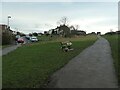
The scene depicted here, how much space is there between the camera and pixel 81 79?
13875 millimetres

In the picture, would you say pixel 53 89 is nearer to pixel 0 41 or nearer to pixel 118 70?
pixel 118 70

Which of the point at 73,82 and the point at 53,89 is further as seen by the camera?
the point at 73,82

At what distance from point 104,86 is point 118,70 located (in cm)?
451

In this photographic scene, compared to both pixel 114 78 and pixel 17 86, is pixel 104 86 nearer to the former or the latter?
pixel 114 78

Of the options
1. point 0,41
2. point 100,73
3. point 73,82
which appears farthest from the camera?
point 0,41

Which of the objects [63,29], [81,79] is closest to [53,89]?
[81,79]

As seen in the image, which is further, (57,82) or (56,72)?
(56,72)

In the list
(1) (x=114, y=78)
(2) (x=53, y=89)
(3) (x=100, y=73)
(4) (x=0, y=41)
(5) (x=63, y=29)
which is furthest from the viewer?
(5) (x=63, y=29)

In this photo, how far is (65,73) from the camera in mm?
15984

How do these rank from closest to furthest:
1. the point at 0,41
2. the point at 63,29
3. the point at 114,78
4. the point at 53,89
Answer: the point at 53,89 < the point at 114,78 < the point at 0,41 < the point at 63,29

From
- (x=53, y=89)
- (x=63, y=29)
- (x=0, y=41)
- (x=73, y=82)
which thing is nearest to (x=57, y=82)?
(x=73, y=82)

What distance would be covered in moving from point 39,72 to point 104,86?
4.94 metres

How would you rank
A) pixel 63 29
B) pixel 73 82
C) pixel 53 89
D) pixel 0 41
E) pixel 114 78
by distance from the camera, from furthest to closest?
pixel 63 29 → pixel 0 41 → pixel 114 78 → pixel 73 82 → pixel 53 89

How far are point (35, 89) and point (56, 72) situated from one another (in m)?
4.74
